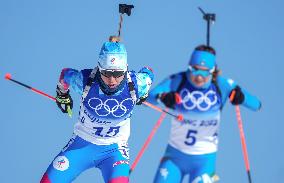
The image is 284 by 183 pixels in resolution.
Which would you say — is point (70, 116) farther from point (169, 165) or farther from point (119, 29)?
point (169, 165)

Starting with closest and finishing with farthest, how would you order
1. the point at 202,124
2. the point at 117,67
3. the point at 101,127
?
the point at 202,124 → the point at 117,67 → the point at 101,127

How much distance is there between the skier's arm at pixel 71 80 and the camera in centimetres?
992

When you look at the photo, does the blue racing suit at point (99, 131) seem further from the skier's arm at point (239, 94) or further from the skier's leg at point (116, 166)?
the skier's arm at point (239, 94)

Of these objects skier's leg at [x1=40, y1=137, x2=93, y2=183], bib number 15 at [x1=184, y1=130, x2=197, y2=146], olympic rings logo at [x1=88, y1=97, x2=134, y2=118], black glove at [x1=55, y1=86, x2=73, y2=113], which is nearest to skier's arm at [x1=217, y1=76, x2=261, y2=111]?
bib number 15 at [x1=184, y1=130, x2=197, y2=146]

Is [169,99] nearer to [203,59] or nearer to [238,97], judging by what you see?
[203,59]

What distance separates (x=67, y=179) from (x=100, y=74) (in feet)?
5.46

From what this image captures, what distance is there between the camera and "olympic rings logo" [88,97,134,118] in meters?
9.84

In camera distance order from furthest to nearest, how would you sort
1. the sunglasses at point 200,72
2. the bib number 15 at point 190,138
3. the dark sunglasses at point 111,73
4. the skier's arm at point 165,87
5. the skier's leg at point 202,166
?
1. the dark sunglasses at point 111,73
2. the skier's leg at point 202,166
3. the bib number 15 at point 190,138
4. the skier's arm at point 165,87
5. the sunglasses at point 200,72

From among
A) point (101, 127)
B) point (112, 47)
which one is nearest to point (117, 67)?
point (112, 47)

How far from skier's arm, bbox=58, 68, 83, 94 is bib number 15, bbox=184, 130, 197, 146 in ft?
7.65

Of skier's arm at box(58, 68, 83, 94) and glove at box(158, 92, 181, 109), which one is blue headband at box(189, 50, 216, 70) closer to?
glove at box(158, 92, 181, 109)

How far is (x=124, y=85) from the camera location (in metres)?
9.86

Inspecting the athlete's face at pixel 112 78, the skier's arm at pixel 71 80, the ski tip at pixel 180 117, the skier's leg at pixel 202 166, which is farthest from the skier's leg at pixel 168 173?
the skier's arm at pixel 71 80

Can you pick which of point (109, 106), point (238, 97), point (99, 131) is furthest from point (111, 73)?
point (238, 97)
